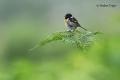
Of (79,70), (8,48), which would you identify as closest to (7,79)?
(8,48)

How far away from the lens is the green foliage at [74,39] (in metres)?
2.03

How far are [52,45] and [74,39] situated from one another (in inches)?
3.0

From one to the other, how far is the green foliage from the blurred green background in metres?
0.02

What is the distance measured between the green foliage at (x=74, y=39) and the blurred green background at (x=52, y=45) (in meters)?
0.02

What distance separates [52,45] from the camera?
6.72 feet

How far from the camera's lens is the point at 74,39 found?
6.68ft

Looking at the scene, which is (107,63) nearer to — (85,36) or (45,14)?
(85,36)

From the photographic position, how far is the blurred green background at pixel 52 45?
202 cm

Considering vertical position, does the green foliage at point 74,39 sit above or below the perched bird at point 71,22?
below

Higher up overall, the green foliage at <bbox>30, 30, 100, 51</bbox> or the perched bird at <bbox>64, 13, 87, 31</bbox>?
the perched bird at <bbox>64, 13, 87, 31</bbox>

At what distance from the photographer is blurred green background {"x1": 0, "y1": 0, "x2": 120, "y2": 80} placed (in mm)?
2021

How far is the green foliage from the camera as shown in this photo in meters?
2.03

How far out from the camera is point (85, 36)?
2.03 m

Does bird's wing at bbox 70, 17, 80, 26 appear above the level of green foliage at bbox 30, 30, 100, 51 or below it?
above
